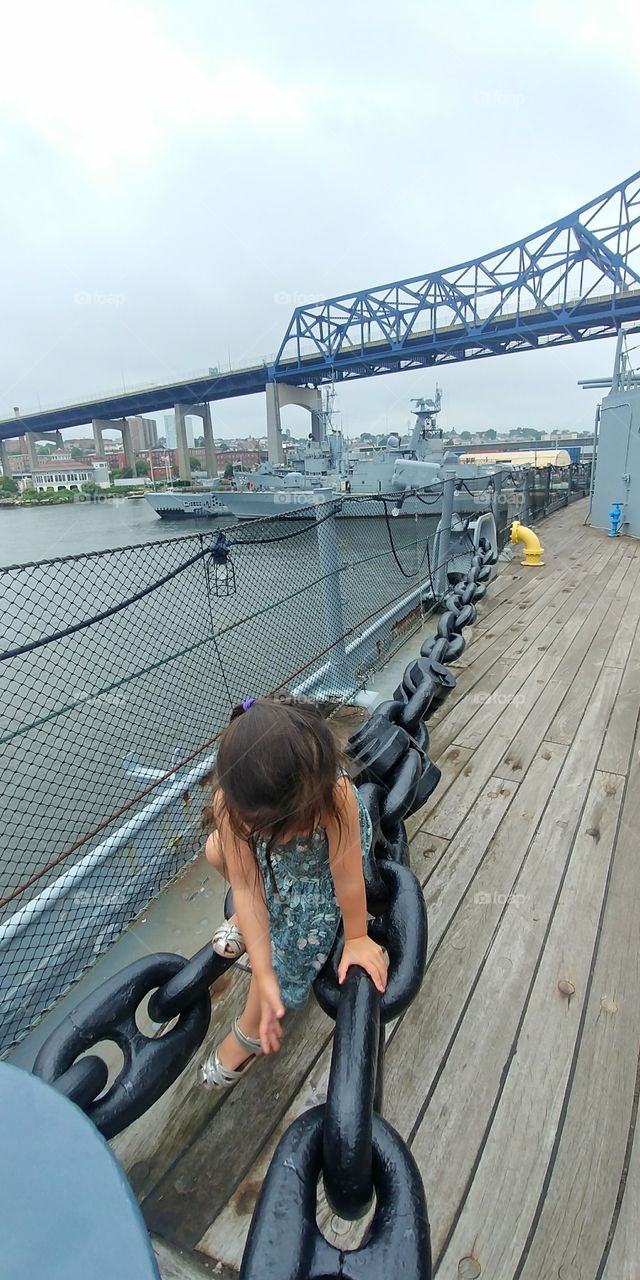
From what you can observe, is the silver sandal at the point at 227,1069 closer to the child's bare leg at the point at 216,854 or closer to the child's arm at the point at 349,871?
the child's bare leg at the point at 216,854

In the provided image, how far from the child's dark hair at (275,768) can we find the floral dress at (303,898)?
0.47 ft

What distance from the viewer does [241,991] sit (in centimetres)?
156

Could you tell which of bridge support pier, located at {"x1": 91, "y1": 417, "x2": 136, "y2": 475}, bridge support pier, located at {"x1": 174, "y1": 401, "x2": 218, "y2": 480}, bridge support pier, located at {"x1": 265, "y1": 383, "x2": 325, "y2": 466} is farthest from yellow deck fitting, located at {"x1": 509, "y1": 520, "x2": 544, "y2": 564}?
bridge support pier, located at {"x1": 91, "y1": 417, "x2": 136, "y2": 475}

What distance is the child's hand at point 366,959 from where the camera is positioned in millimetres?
942

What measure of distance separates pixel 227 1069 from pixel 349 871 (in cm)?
62

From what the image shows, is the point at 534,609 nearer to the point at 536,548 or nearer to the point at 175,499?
the point at 536,548

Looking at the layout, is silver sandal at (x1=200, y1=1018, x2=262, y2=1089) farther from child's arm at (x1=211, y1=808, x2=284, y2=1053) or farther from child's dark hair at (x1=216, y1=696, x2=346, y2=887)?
child's dark hair at (x1=216, y1=696, x2=346, y2=887)

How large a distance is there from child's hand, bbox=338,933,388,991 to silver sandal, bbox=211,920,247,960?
7.8 inches

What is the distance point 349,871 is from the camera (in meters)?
1.05

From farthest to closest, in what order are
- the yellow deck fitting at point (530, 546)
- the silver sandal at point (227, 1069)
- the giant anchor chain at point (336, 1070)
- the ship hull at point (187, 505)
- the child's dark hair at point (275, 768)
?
the ship hull at point (187, 505)
the yellow deck fitting at point (530, 546)
the silver sandal at point (227, 1069)
the child's dark hair at point (275, 768)
the giant anchor chain at point (336, 1070)

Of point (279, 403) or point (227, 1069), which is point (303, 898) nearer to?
point (227, 1069)

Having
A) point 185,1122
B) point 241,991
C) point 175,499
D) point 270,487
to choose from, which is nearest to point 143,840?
point 241,991

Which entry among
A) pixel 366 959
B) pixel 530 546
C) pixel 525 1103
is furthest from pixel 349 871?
pixel 530 546

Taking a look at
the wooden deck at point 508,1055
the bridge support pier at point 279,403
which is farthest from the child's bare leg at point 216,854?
the bridge support pier at point 279,403
